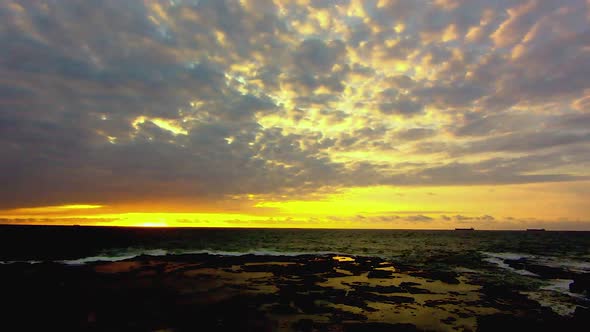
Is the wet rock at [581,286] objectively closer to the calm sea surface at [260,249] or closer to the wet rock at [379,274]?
the wet rock at [379,274]

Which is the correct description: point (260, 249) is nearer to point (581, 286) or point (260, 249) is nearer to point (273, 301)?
point (273, 301)

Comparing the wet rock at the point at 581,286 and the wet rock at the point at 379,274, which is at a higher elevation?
the wet rock at the point at 581,286

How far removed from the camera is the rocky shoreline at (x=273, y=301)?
19.4 meters

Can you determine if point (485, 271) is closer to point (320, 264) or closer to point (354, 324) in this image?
point (320, 264)

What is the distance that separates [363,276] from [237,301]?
1847 cm

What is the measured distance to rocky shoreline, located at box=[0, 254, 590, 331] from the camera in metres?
19.4

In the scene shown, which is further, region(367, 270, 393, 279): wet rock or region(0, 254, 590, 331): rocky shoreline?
region(367, 270, 393, 279): wet rock

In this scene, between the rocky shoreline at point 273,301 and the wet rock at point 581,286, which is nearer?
the rocky shoreline at point 273,301

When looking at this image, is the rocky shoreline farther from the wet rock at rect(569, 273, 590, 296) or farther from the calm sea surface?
the calm sea surface

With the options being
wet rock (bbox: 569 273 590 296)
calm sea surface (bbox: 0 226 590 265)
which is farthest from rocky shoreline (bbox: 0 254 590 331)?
calm sea surface (bbox: 0 226 590 265)

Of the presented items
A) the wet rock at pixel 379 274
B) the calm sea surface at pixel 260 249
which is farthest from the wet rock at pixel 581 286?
the calm sea surface at pixel 260 249

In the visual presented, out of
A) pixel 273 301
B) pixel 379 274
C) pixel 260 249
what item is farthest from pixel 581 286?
pixel 260 249

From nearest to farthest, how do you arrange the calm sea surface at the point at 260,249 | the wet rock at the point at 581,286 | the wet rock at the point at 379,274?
the wet rock at the point at 581,286 < the wet rock at the point at 379,274 < the calm sea surface at the point at 260,249

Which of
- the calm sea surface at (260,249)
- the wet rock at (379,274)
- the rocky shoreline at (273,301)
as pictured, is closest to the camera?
the rocky shoreline at (273,301)
